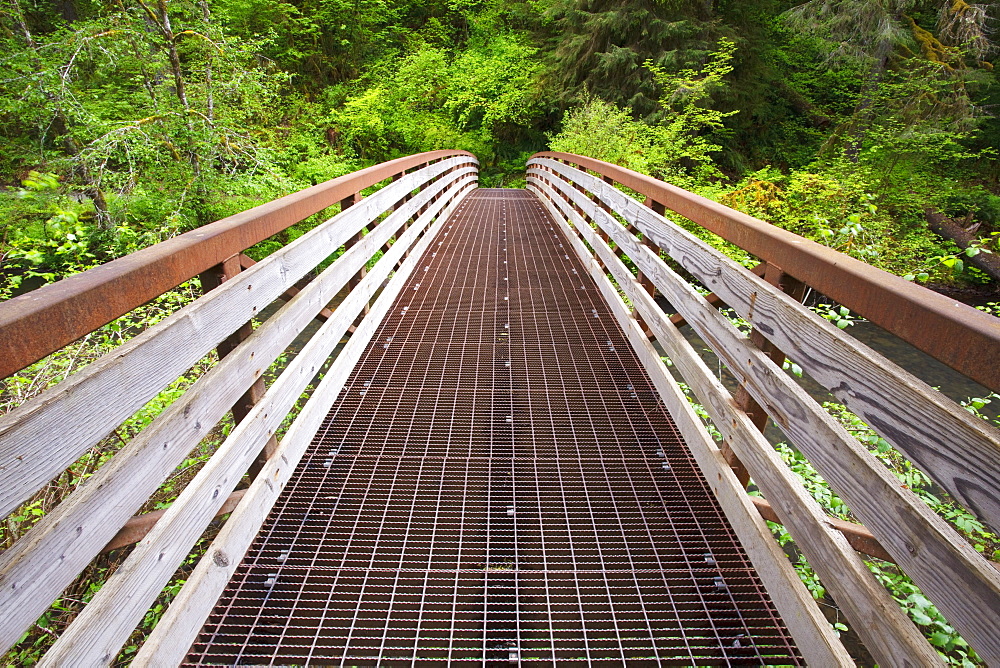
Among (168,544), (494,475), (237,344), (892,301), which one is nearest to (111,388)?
(168,544)

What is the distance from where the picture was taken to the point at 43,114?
880 centimetres

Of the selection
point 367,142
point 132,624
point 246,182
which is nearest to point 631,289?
point 132,624

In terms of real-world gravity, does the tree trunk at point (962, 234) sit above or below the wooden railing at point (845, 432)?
below

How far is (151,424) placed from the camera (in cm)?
135

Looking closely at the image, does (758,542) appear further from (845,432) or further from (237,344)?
(237,344)

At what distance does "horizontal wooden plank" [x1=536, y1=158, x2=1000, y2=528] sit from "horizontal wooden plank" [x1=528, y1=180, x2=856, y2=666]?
0.56 meters

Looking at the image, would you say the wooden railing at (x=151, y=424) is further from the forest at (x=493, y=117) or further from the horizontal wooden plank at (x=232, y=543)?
the forest at (x=493, y=117)

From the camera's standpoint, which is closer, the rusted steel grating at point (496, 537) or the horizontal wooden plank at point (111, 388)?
the horizontal wooden plank at point (111, 388)

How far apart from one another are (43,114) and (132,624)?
36.5ft

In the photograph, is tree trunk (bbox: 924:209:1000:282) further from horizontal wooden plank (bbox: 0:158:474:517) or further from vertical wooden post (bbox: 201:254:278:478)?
horizontal wooden plank (bbox: 0:158:474:517)

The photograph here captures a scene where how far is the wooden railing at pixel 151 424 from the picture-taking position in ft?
3.15

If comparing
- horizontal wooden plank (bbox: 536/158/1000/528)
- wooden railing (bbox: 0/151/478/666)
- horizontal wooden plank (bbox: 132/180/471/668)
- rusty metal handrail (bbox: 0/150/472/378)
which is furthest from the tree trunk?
rusty metal handrail (bbox: 0/150/472/378)

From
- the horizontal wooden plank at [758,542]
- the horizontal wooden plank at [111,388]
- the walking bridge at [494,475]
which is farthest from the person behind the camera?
the horizontal wooden plank at [758,542]

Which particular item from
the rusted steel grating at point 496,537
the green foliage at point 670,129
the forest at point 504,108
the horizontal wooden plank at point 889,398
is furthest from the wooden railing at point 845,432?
the green foliage at point 670,129
